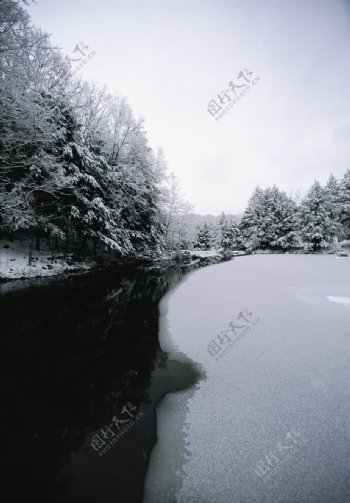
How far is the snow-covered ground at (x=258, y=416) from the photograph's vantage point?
90.1 inches

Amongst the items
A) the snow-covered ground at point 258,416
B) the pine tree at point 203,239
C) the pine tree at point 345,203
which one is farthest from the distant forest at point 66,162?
the pine tree at point 345,203

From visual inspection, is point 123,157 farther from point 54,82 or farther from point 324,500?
point 324,500

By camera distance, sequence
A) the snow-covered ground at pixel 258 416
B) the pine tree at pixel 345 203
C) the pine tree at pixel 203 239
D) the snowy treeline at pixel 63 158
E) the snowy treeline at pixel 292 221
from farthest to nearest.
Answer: the pine tree at pixel 203 239
the pine tree at pixel 345 203
the snowy treeline at pixel 292 221
the snowy treeline at pixel 63 158
the snow-covered ground at pixel 258 416

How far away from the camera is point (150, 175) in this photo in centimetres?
2130

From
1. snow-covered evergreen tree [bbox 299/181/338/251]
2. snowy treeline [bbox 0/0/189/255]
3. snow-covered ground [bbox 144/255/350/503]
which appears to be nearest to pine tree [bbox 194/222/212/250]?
snow-covered evergreen tree [bbox 299/181/338/251]

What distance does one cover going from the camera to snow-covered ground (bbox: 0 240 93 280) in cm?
1172

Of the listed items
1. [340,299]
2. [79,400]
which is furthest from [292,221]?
[79,400]

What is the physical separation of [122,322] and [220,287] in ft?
19.1

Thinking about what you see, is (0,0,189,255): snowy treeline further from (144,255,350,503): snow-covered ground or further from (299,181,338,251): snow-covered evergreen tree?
(299,181,338,251): snow-covered evergreen tree

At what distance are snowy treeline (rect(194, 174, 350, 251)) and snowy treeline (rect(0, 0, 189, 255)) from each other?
26204 millimetres

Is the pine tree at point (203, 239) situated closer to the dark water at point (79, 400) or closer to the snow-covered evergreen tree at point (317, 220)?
the snow-covered evergreen tree at point (317, 220)

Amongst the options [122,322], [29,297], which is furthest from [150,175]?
[122,322]

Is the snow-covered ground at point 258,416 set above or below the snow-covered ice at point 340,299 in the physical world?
below

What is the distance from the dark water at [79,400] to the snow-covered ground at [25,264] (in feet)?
16.9
